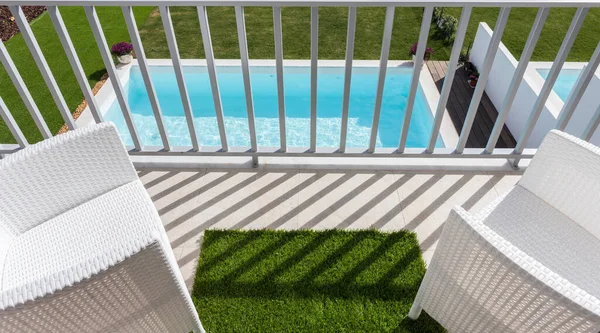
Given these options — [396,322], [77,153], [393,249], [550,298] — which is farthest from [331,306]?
[77,153]

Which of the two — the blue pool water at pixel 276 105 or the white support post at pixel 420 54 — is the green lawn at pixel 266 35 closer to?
the blue pool water at pixel 276 105

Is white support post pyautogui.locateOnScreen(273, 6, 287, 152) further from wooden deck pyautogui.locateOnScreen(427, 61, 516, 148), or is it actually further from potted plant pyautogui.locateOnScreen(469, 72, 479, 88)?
potted plant pyautogui.locateOnScreen(469, 72, 479, 88)

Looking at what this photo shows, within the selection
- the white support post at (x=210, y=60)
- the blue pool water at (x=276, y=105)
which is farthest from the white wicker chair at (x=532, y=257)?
the blue pool water at (x=276, y=105)

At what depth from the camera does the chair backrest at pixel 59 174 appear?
1556mm

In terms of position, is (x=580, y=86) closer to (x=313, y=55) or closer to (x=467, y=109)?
(x=313, y=55)

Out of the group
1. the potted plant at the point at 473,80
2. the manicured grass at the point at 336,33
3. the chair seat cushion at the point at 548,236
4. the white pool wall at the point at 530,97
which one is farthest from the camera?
the manicured grass at the point at 336,33

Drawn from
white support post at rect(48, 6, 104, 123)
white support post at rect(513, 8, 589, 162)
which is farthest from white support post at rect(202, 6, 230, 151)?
white support post at rect(513, 8, 589, 162)

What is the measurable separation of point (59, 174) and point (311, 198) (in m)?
1.35

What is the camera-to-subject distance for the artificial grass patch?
1.83 m

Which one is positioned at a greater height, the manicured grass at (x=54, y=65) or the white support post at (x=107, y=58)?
the white support post at (x=107, y=58)

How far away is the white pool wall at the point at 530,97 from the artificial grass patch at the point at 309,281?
10.3 feet

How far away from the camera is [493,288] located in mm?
1239

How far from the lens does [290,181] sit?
8.25 feet

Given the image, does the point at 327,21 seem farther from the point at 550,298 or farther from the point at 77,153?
the point at 550,298
